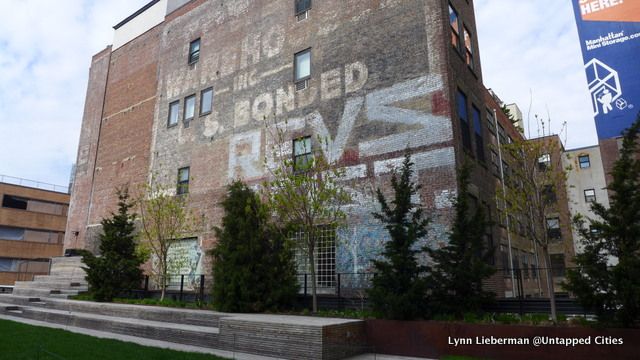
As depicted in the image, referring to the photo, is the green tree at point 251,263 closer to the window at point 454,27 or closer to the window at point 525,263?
the window at point 454,27

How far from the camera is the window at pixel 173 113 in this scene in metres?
22.9

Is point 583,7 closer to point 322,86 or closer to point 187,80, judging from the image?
point 322,86

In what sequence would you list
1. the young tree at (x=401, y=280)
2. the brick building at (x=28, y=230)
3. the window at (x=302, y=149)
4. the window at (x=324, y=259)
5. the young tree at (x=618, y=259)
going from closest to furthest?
1. the young tree at (x=618, y=259)
2. the young tree at (x=401, y=280)
3. the window at (x=324, y=259)
4. the window at (x=302, y=149)
5. the brick building at (x=28, y=230)

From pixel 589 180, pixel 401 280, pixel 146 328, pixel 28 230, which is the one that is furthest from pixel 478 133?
pixel 28 230

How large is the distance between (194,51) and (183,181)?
7624 millimetres

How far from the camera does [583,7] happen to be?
2016cm

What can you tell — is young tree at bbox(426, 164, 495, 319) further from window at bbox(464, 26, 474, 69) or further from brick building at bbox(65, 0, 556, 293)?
window at bbox(464, 26, 474, 69)

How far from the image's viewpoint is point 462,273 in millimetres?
9695

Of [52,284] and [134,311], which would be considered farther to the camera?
[52,284]

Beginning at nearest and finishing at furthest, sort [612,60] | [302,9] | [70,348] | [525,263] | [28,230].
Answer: [70,348] < [302,9] < [612,60] < [525,263] < [28,230]

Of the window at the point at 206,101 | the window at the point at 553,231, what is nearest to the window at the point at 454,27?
the window at the point at 553,231

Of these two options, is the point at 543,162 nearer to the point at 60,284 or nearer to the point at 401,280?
the point at 401,280

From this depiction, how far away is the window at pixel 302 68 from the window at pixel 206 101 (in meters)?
5.62

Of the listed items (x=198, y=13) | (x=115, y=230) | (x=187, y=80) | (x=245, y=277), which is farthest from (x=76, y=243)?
(x=245, y=277)
